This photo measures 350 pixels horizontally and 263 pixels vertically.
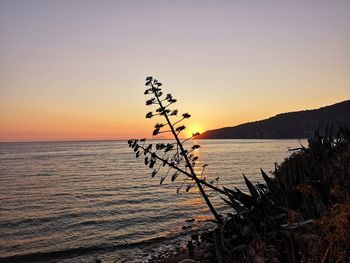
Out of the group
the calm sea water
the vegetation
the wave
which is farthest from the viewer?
the calm sea water

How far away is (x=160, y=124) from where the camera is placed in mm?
5758

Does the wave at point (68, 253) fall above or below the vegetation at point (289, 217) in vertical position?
below

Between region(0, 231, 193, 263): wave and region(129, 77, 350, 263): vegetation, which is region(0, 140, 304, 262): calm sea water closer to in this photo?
region(0, 231, 193, 263): wave

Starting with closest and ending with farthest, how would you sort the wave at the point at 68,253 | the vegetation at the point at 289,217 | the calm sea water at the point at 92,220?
the vegetation at the point at 289,217, the wave at the point at 68,253, the calm sea water at the point at 92,220

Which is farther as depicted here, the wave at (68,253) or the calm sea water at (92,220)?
the calm sea water at (92,220)

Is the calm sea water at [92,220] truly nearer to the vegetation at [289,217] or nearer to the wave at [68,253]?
the wave at [68,253]

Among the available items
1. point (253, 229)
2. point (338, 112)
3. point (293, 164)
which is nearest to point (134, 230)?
point (293, 164)

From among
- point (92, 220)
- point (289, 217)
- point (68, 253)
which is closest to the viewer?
point (289, 217)

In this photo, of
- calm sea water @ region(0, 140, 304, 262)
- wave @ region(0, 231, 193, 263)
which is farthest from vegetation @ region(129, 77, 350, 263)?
wave @ region(0, 231, 193, 263)

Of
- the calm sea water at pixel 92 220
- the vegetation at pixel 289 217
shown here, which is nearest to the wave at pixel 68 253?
the calm sea water at pixel 92 220

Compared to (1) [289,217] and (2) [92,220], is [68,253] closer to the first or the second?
(2) [92,220]

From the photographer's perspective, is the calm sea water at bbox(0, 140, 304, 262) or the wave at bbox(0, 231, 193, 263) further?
the calm sea water at bbox(0, 140, 304, 262)

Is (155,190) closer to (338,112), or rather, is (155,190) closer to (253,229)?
(253,229)

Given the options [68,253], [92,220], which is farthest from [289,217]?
[92,220]
